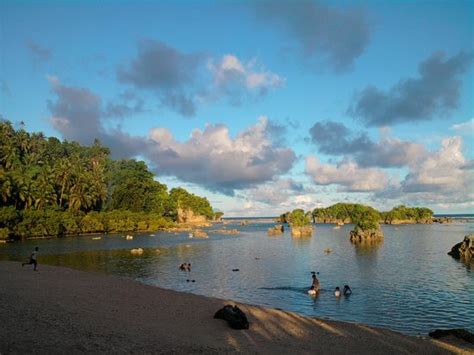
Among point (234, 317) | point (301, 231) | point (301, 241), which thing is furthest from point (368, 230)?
point (234, 317)

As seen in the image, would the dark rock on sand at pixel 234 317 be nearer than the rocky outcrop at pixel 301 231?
Yes

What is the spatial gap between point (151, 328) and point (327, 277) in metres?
30.8

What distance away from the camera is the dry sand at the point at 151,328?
1753cm

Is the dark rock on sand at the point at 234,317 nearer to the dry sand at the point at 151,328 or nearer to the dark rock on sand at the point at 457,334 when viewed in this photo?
the dry sand at the point at 151,328

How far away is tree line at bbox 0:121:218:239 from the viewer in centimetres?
10219

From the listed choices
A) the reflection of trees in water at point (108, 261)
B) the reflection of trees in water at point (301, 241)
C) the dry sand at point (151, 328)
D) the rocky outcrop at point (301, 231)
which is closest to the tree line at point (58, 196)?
the reflection of trees in water at point (108, 261)

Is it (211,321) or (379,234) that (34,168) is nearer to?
(379,234)

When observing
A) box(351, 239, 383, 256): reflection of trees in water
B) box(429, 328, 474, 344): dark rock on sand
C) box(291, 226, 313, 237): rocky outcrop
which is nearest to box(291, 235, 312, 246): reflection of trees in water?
box(291, 226, 313, 237): rocky outcrop

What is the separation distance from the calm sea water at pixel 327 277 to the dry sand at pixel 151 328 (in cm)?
508

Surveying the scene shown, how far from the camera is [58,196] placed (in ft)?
428

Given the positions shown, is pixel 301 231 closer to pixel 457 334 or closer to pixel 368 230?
pixel 368 230

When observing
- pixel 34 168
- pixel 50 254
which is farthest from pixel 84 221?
pixel 50 254

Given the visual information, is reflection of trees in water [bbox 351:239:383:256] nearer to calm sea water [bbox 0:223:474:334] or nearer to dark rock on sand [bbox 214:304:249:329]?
calm sea water [bbox 0:223:474:334]

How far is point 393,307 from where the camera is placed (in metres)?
33.0
